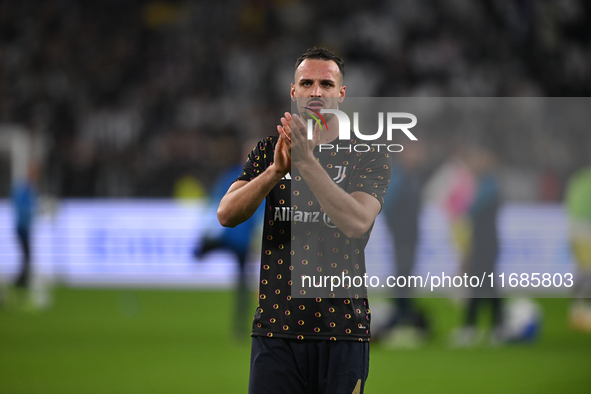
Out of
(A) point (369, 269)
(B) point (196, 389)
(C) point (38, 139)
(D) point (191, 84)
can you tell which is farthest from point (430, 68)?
(A) point (369, 269)

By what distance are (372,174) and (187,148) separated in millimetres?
12813

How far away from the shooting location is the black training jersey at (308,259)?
97.0 inches

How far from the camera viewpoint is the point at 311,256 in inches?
99.3

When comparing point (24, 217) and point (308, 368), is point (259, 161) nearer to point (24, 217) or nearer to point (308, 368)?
point (308, 368)

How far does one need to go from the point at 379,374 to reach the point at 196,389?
1677mm

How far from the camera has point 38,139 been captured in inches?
539

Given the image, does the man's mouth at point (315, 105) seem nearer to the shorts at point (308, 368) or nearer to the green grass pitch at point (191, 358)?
the shorts at point (308, 368)

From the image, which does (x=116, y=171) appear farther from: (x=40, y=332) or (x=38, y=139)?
(x=40, y=332)

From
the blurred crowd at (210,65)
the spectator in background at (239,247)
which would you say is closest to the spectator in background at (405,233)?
the spectator in background at (239,247)

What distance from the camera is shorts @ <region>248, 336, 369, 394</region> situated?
7.97 feet

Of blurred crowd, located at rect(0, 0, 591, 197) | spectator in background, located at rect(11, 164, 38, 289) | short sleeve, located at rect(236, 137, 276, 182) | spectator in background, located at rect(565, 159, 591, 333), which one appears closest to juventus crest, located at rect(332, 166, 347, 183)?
short sleeve, located at rect(236, 137, 276, 182)

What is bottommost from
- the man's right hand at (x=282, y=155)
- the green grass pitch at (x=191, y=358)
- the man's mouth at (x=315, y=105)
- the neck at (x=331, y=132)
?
the green grass pitch at (x=191, y=358)

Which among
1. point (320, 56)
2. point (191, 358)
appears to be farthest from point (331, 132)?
point (191, 358)

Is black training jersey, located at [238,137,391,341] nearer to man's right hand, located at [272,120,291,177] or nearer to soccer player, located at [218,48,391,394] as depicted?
soccer player, located at [218,48,391,394]
